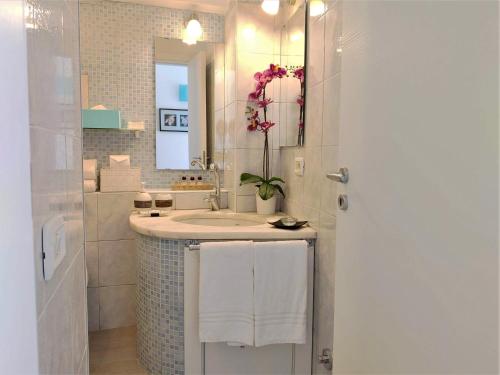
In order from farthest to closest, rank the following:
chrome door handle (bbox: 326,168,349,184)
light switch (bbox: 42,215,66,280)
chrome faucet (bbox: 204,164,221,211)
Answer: chrome faucet (bbox: 204,164,221,211) → chrome door handle (bbox: 326,168,349,184) → light switch (bbox: 42,215,66,280)

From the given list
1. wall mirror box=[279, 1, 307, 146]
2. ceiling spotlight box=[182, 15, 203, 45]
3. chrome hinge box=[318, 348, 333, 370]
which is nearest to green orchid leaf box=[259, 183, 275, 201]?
wall mirror box=[279, 1, 307, 146]

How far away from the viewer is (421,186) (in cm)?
83

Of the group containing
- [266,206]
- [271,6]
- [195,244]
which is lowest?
[195,244]

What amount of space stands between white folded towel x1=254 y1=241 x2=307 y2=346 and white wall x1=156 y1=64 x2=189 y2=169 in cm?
121

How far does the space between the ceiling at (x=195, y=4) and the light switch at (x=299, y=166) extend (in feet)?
4.00

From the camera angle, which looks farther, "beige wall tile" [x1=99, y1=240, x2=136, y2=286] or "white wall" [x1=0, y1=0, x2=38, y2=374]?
"beige wall tile" [x1=99, y1=240, x2=136, y2=286]

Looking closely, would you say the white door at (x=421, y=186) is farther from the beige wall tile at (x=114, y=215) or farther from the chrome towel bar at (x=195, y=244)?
the beige wall tile at (x=114, y=215)

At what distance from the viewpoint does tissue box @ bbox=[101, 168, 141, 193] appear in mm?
2447

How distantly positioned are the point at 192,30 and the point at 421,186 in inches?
87.2

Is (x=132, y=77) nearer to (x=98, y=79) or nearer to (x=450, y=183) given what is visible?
(x=98, y=79)

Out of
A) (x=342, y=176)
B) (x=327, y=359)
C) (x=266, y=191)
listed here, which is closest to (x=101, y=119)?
(x=266, y=191)

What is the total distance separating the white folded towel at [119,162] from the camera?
97.5 inches

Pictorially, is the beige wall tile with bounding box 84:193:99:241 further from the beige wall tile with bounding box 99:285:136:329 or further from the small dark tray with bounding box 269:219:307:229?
the small dark tray with bounding box 269:219:307:229

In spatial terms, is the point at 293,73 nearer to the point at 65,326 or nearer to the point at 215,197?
the point at 215,197
